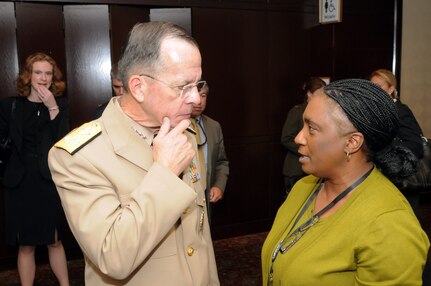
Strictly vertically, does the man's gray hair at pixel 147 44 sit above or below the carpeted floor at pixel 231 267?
above

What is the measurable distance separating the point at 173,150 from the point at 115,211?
24cm

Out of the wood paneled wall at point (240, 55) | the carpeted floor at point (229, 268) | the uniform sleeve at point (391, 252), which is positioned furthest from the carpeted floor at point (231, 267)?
the uniform sleeve at point (391, 252)

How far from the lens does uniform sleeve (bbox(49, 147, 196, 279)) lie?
1.22 m

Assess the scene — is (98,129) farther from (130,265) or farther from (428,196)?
(428,196)

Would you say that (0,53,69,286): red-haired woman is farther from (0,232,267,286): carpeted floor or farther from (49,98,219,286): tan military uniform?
(49,98,219,286): tan military uniform

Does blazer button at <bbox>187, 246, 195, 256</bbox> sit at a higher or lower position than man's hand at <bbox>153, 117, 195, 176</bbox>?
lower

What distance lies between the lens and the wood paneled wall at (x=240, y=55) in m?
4.13

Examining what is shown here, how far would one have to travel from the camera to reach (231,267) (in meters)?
4.20

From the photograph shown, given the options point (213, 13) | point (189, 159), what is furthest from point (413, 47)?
point (189, 159)

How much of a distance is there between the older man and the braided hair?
0.54 m

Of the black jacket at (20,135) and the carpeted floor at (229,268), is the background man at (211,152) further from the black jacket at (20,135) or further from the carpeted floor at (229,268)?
the black jacket at (20,135)

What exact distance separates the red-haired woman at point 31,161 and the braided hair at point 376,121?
235 cm

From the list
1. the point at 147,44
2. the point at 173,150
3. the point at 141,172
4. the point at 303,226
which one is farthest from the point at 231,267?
the point at 147,44

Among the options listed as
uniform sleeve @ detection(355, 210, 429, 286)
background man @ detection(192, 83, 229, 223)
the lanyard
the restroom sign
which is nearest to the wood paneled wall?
the restroom sign
